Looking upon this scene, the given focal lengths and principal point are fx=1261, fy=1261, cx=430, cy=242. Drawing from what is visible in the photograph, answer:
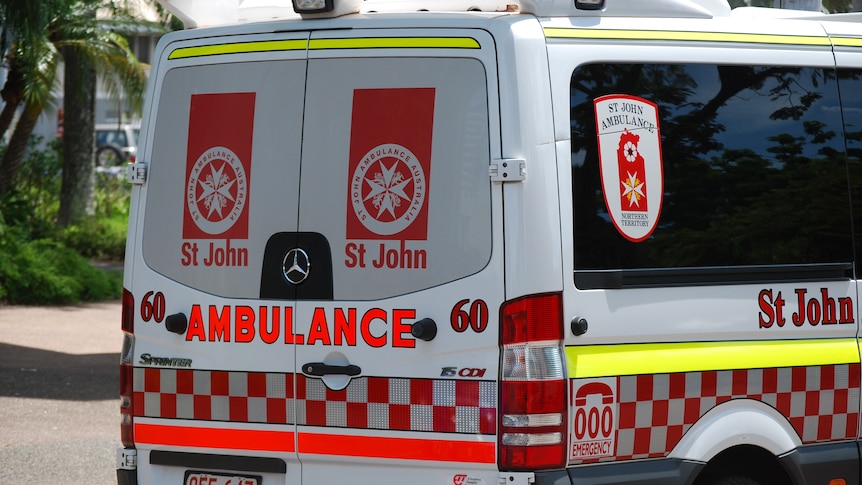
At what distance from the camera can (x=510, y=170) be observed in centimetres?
409

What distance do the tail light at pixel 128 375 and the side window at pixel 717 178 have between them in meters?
1.76

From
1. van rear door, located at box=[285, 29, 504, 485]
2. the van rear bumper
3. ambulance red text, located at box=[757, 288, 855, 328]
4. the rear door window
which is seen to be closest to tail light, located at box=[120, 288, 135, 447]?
the rear door window

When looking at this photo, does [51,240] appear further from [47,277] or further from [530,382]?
[530,382]

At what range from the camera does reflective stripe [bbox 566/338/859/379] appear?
421cm

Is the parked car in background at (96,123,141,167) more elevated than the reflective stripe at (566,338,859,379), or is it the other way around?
the parked car in background at (96,123,141,167)

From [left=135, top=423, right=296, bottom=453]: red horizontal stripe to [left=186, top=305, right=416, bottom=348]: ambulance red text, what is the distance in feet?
1.08

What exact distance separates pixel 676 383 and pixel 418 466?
0.96 m

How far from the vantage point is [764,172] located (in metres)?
4.75

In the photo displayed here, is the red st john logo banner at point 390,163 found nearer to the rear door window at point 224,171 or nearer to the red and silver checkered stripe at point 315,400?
the rear door window at point 224,171

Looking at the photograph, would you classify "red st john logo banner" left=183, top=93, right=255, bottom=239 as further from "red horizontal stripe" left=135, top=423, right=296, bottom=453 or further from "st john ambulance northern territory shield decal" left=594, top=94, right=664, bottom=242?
"st john ambulance northern territory shield decal" left=594, top=94, right=664, bottom=242

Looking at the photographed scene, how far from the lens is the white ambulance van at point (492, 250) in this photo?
415 cm

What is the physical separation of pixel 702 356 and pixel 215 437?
178 cm

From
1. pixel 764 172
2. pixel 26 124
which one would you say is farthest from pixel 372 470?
pixel 26 124

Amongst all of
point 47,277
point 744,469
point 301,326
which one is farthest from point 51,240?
point 744,469
